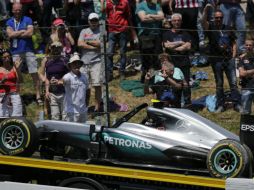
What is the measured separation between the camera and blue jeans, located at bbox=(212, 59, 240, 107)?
13258 millimetres

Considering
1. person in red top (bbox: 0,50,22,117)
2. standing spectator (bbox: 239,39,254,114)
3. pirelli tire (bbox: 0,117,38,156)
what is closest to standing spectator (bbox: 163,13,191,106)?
standing spectator (bbox: 239,39,254,114)

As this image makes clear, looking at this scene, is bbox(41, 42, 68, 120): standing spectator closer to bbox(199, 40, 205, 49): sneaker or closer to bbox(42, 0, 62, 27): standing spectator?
bbox(199, 40, 205, 49): sneaker

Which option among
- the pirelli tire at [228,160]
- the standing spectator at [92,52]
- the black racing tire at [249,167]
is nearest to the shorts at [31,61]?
the standing spectator at [92,52]

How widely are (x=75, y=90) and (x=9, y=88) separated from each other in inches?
45.0

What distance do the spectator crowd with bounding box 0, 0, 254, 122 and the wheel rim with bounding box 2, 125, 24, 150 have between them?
153 cm

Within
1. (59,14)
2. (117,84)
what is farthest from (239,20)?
(59,14)

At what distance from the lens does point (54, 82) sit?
13.1 meters

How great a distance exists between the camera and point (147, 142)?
1055cm

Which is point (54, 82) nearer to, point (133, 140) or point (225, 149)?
point (133, 140)

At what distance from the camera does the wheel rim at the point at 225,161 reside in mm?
9898

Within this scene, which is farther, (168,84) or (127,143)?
(168,84)

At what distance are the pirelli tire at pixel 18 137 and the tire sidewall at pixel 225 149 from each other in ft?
7.73

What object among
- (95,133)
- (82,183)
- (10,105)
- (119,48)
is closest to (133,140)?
(95,133)

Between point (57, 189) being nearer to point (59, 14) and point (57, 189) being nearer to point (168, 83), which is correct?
point (168, 83)
